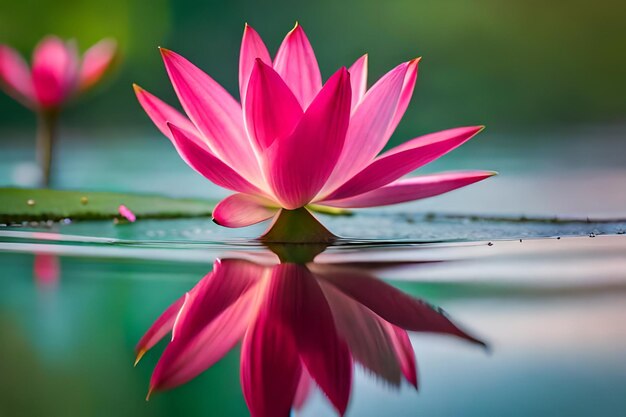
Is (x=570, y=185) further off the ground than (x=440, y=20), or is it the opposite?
(x=440, y=20)

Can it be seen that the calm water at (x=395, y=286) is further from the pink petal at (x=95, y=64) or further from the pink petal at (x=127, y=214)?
the pink petal at (x=95, y=64)

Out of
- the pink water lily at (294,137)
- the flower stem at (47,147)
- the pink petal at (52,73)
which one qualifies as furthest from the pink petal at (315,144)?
the pink petal at (52,73)

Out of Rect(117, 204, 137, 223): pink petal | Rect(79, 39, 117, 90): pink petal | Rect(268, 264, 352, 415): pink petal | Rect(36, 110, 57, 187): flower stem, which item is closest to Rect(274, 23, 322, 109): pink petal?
Result: Rect(268, 264, 352, 415): pink petal

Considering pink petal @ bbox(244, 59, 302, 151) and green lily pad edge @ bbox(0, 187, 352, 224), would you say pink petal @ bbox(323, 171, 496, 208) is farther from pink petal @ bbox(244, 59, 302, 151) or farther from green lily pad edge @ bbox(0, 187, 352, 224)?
green lily pad edge @ bbox(0, 187, 352, 224)

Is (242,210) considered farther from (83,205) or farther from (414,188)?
(83,205)

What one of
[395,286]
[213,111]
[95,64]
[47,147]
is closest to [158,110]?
[213,111]

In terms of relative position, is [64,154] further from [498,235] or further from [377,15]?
[498,235]

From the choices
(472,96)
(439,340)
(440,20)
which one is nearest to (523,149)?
(472,96)
